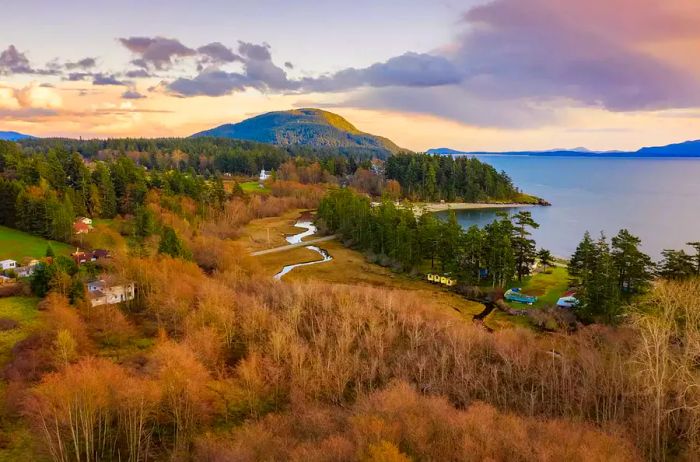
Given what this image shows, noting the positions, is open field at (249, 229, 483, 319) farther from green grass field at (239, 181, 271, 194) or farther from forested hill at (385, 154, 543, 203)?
forested hill at (385, 154, 543, 203)

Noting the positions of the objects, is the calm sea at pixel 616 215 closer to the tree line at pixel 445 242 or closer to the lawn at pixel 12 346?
the tree line at pixel 445 242

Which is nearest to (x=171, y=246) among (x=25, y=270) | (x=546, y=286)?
(x=25, y=270)

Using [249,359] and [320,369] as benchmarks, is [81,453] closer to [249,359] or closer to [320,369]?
[249,359]

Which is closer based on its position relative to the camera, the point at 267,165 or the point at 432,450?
the point at 432,450

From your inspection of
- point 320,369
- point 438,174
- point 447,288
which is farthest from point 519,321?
point 438,174

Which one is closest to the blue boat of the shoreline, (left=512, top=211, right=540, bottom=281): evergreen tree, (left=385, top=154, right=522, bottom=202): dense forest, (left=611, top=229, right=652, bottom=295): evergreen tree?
(left=512, top=211, right=540, bottom=281): evergreen tree

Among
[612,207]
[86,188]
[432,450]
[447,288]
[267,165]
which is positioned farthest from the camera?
[267,165]
